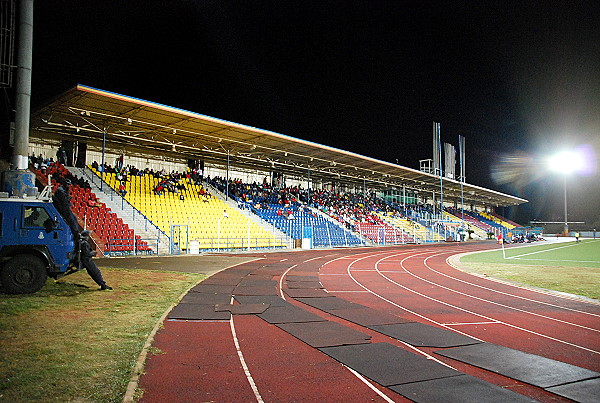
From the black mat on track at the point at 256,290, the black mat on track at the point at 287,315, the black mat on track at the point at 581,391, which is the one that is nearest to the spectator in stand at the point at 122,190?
the black mat on track at the point at 256,290

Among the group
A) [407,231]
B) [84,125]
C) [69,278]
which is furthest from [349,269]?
[407,231]

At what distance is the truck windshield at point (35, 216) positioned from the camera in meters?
8.50

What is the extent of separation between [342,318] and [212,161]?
28.9 m

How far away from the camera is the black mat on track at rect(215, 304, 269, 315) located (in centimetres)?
774

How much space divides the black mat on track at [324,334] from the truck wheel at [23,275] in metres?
5.82

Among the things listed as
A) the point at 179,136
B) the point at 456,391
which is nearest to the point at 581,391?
the point at 456,391

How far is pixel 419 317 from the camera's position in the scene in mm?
7664

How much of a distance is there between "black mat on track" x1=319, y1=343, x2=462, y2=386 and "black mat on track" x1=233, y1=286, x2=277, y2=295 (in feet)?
16.1

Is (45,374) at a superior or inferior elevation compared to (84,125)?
inferior

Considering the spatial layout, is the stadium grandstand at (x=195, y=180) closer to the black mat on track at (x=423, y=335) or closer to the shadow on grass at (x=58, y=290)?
the shadow on grass at (x=58, y=290)

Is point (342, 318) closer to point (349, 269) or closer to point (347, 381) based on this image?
point (347, 381)

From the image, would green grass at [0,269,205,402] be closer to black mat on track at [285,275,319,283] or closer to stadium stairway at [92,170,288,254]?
black mat on track at [285,275,319,283]

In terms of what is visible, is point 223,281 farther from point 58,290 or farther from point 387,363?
point 387,363

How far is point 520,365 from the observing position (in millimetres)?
4824
